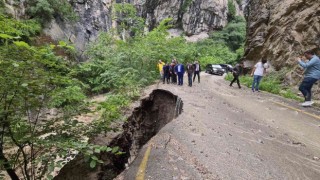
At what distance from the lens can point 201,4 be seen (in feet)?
177

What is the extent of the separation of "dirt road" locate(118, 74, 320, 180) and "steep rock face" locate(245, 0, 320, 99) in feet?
19.0

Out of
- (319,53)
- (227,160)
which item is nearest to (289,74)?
(319,53)

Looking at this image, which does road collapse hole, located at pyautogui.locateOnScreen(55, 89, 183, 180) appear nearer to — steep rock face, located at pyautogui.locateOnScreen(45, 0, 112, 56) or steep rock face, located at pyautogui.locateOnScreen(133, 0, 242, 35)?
steep rock face, located at pyautogui.locateOnScreen(45, 0, 112, 56)

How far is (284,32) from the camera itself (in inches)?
677

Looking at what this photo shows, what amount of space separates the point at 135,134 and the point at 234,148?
4.78m

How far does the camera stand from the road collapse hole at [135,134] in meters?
5.14

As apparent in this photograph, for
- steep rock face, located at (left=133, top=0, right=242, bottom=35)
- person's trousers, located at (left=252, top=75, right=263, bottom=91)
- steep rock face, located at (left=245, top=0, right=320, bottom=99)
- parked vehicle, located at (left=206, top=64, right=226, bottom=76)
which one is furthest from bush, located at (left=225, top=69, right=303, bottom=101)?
steep rock face, located at (left=133, top=0, right=242, bottom=35)

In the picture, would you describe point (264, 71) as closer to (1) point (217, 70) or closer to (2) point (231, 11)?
(1) point (217, 70)

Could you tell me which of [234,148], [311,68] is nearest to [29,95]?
[234,148]

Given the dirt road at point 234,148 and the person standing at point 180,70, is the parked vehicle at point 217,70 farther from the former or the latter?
the dirt road at point 234,148

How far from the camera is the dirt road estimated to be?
4.39 meters

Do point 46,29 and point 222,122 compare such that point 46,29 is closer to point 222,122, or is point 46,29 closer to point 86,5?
point 86,5

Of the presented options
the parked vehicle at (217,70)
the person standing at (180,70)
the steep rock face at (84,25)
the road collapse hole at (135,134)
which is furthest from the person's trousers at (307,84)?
the parked vehicle at (217,70)

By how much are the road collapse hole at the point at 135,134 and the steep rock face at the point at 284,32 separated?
6854 millimetres
